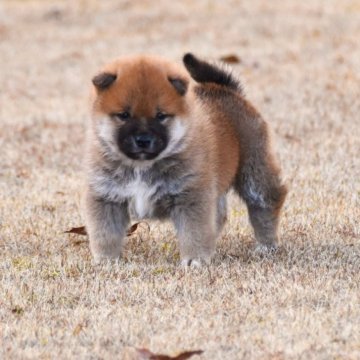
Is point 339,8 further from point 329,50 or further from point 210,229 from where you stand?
point 210,229

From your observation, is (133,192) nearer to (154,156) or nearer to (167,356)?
(154,156)

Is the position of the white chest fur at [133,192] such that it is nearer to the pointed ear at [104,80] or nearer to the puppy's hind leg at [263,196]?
the pointed ear at [104,80]

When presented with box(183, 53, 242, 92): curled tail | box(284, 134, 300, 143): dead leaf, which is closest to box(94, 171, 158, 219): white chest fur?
box(183, 53, 242, 92): curled tail

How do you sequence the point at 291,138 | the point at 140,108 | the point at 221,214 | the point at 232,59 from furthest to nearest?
the point at 232,59 → the point at 291,138 → the point at 221,214 → the point at 140,108

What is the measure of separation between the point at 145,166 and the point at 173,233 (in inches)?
47.3

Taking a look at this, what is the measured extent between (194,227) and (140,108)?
0.80m

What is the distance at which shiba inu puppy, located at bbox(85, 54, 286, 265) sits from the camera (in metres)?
5.81

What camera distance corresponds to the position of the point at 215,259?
6367 millimetres

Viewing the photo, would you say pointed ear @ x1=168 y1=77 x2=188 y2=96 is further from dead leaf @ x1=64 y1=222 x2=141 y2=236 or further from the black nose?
dead leaf @ x1=64 y1=222 x2=141 y2=236

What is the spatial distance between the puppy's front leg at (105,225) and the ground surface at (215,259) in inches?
5.2

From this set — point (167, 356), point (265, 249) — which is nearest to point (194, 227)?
point (265, 249)

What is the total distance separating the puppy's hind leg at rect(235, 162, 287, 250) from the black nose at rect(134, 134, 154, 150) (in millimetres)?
1153

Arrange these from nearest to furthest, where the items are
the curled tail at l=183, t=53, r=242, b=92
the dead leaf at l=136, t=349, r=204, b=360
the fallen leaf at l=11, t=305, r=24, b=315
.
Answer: the dead leaf at l=136, t=349, r=204, b=360
the fallen leaf at l=11, t=305, r=24, b=315
the curled tail at l=183, t=53, r=242, b=92

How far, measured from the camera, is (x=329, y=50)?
15.7m
